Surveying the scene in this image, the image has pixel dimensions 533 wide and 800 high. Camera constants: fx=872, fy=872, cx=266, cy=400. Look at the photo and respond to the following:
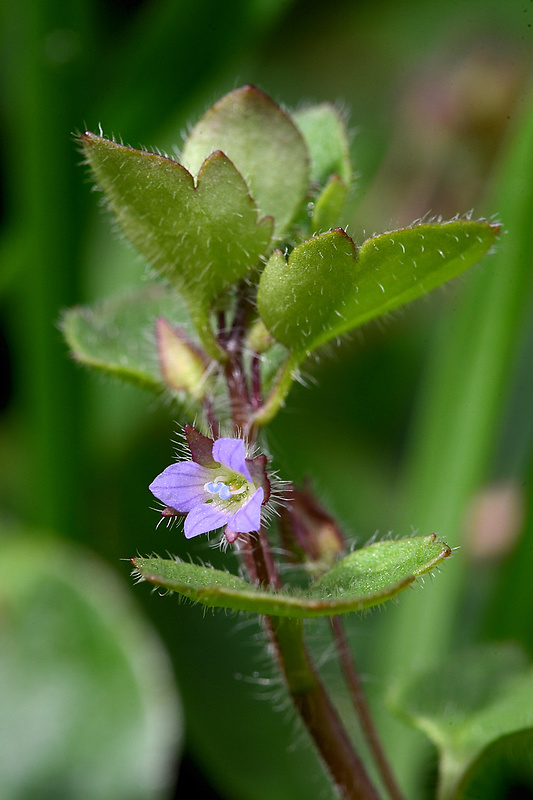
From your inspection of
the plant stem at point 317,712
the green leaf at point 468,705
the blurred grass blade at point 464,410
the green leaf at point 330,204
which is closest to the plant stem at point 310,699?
the plant stem at point 317,712

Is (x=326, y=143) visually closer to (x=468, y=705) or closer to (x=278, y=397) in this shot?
(x=278, y=397)

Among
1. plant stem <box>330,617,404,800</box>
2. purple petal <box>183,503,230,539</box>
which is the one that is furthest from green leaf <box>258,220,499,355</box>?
plant stem <box>330,617,404,800</box>

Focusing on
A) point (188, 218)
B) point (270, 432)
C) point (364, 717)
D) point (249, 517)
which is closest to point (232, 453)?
point (249, 517)

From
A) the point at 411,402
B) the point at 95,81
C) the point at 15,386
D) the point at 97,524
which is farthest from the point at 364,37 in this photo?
the point at 97,524

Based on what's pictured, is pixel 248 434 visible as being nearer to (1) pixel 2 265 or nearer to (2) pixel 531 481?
(2) pixel 531 481

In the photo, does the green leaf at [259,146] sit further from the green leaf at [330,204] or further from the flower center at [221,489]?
the flower center at [221,489]
